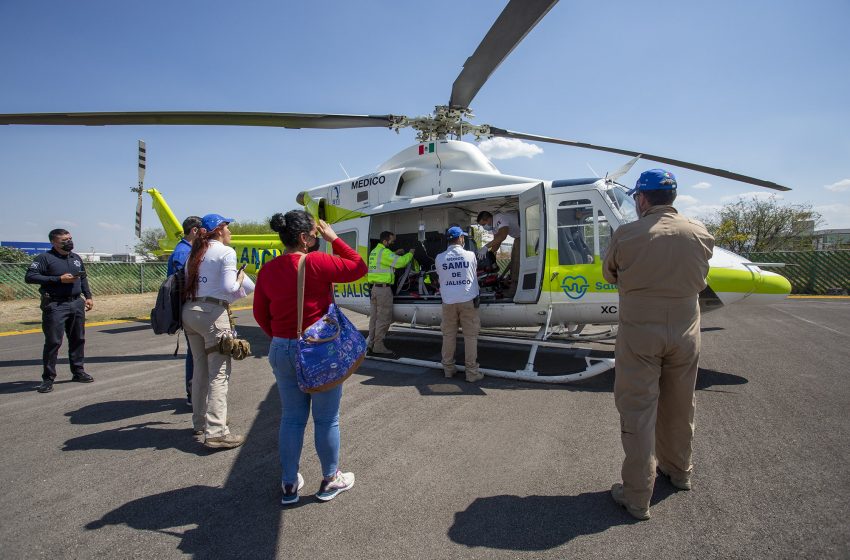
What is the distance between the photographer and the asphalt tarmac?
227 cm

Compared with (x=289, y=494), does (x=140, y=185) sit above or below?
above

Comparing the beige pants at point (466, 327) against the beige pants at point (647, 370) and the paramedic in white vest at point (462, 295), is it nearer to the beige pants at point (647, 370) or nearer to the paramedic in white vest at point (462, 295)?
the paramedic in white vest at point (462, 295)

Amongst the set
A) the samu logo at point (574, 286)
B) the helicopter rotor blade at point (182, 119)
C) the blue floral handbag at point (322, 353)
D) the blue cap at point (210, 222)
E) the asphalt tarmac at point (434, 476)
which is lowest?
the asphalt tarmac at point (434, 476)

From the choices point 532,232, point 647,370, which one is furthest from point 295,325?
point 532,232

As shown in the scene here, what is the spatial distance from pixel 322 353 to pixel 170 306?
196 cm

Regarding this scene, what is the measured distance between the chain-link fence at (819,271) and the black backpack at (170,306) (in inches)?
790

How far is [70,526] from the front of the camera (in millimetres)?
2486

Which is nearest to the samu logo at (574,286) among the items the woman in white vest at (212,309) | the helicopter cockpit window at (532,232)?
the helicopter cockpit window at (532,232)

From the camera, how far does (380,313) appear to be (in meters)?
6.75

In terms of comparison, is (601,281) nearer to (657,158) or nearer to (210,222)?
(657,158)

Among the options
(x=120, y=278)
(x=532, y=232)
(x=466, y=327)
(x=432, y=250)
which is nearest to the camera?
(x=466, y=327)

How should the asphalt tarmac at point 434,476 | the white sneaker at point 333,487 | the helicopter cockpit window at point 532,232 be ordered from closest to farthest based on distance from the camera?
the asphalt tarmac at point 434,476 → the white sneaker at point 333,487 → the helicopter cockpit window at point 532,232

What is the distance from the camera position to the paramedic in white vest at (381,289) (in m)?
6.64

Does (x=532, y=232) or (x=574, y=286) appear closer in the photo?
(x=574, y=286)
